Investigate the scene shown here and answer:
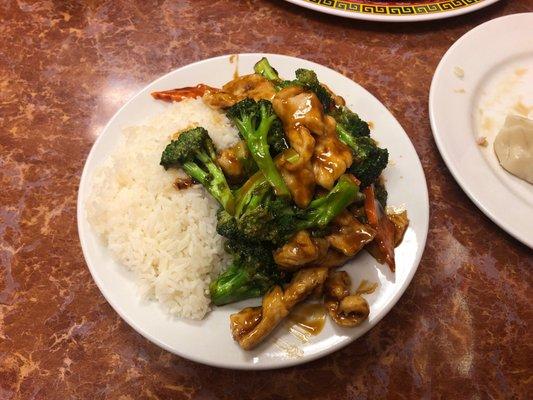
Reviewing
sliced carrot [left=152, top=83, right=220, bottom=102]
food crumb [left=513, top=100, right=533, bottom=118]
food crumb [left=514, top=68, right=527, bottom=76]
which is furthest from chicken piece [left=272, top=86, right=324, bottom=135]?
food crumb [left=514, top=68, right=527, bottom=76]

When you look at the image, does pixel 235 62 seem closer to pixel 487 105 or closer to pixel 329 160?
pixel 329 160

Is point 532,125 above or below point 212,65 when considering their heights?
below

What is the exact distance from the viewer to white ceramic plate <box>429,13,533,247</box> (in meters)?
2.37

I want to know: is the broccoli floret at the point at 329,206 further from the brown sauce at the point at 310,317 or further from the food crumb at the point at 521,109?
the food crumb at the point at 521,109

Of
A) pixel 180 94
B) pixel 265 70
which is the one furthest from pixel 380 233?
pixel 180 94

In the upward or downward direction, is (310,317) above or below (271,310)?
Answer: below

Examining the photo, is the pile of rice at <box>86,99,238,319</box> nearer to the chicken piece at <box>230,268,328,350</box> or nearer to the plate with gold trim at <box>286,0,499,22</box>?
the chicken piece at <box>230,268,328,350</box>

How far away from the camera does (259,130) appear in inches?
80.5

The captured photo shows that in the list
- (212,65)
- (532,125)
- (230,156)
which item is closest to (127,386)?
(230,156)

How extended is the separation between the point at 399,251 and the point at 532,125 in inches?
53.2

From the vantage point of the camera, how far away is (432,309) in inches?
91.7

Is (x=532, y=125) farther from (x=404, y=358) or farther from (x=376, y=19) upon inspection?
(x=404, y=358)

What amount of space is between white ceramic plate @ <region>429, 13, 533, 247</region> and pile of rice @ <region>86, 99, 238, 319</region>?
1.24 meters

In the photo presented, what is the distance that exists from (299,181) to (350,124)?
1.61ft
